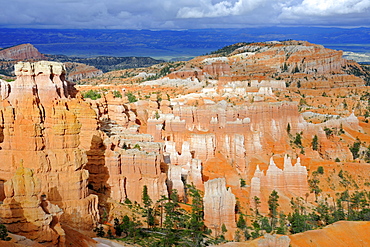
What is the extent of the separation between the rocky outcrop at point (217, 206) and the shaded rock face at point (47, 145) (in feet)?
33.7

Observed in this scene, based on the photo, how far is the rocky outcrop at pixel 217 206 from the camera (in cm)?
3722

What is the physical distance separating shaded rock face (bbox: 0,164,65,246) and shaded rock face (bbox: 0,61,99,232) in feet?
22.4

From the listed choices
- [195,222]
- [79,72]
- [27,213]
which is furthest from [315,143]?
[79,72]

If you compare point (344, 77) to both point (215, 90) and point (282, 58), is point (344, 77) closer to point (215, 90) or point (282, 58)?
point (282, 58)

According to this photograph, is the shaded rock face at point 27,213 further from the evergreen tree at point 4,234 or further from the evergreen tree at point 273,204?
the evergreen tree at point 273,204

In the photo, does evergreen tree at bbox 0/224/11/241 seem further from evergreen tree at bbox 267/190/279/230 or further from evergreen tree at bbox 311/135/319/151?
evergreen tree at bbox 311/135/319/151

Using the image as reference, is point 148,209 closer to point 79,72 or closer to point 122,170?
point 122,170

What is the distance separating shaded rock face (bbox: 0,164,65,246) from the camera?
851 inches

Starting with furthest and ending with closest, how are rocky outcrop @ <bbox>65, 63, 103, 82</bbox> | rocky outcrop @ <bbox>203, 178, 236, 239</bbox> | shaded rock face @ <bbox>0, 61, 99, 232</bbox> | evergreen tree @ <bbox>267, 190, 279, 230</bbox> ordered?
1. rocky outcrop @ <bbox>65, 63, 103, 82</bbox>
2. evergreen tree @ <bbox>267, 190, 279, 230</bbox>
3. rocky outcrop @ <bbox>203, 178, 236, 239</bbox>
4. shaded rock face @ <bbox>0, 61, 99, 232</bbox>

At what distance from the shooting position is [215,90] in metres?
77.8

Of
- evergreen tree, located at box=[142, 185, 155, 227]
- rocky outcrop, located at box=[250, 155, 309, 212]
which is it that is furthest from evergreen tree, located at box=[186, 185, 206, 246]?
rocky outcrop, located at box=[250, 155, 309, 212]

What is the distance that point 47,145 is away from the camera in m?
30.1

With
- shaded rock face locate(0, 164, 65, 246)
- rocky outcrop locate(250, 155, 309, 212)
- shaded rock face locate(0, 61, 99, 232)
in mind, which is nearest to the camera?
shaded rock face locate(0, 164, 65, 246)

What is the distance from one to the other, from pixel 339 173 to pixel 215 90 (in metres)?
31.1
